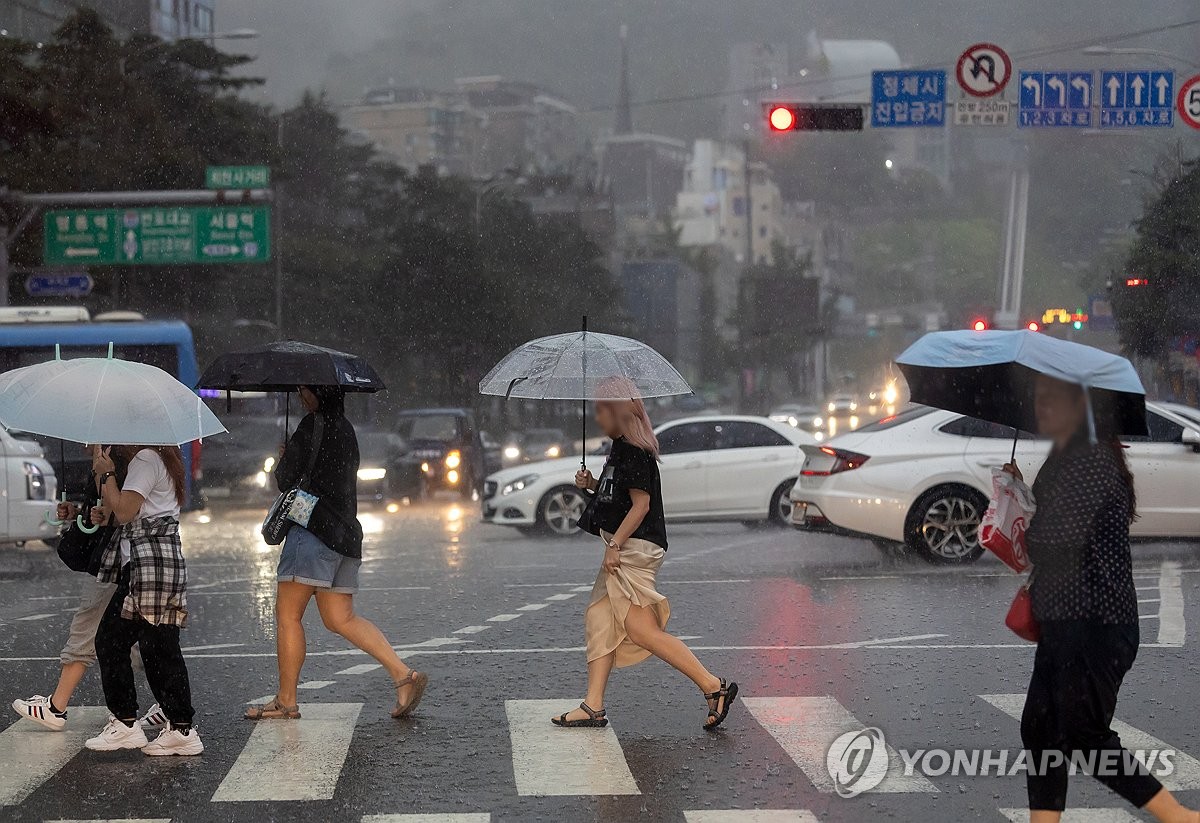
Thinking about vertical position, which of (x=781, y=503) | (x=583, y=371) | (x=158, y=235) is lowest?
(x=781, y=503)

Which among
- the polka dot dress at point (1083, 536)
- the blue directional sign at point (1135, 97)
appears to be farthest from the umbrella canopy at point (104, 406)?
the blue directional sign at point (1135, 97)

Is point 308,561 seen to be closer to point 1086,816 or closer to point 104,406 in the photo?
point 104,406

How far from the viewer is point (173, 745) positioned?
23.5 feet

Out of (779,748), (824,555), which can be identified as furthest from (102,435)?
(824,555)

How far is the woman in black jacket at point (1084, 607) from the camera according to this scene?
17.0 feet

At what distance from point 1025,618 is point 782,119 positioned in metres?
17.3

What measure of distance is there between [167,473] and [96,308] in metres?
40.2

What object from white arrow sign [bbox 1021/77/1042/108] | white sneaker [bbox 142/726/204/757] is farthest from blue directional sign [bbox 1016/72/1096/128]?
white sneaker [bbox 142/726/204/757]

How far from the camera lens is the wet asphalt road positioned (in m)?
6.36

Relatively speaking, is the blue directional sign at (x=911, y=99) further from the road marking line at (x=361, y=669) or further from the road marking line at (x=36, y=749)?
the road marking line at (x=36, y=749)

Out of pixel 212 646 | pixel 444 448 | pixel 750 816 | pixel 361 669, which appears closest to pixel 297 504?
pixel 361 669

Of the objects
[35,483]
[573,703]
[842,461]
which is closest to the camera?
[573,703]

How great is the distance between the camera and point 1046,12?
537 feet

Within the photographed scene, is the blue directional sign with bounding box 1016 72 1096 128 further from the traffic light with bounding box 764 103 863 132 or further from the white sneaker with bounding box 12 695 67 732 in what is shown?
the white sneaker with bounding box 12 695 67 732
